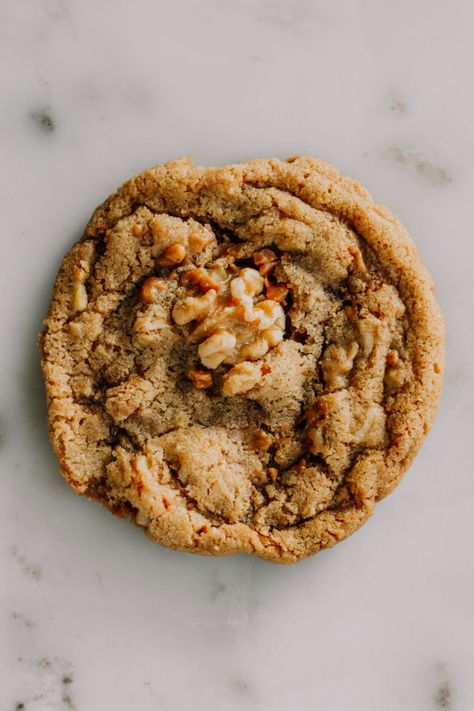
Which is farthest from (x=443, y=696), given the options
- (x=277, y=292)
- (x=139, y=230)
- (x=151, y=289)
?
(x=139, y=230)

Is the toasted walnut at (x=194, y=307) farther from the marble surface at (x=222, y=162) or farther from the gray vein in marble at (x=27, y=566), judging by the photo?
the gray vein in marble at (x=27, y=566)

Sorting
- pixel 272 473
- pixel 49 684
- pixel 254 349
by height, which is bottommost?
pixel 49 684

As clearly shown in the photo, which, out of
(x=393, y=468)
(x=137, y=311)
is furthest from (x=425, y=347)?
(x=137, y=311)

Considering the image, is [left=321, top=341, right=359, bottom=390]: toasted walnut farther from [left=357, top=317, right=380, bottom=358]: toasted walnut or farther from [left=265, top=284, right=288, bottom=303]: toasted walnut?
[left=265, top=284, right=288, bottom=303]: toasted walnut

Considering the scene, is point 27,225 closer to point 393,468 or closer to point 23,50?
point 23,50

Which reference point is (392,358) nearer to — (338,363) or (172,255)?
(338,363)

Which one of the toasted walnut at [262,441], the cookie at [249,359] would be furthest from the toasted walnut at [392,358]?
the toasted walnut at [262,441]
